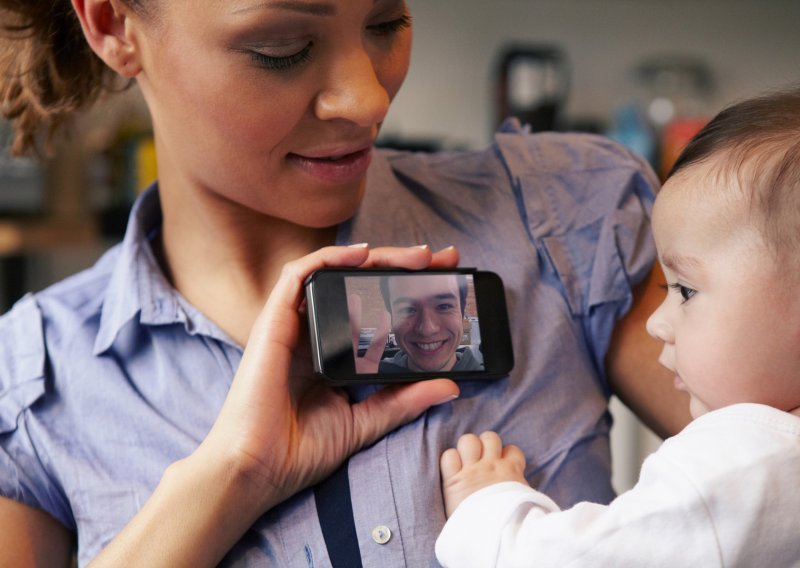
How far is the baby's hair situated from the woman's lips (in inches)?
13.2

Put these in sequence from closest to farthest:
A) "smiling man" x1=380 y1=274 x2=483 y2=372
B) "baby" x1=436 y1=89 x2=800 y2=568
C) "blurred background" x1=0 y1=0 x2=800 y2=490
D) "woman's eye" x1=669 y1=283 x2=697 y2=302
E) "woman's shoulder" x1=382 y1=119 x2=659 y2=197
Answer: "baby" x1=436 y1=89 x2=800 y2=568 < "woman's eye" x1=669 y1=283 x2=697 y2=302 < "smiling man" x1=380 y1=274 x2=483 y2=372 < "woman's shoulder" x1=382 y1=119 x2=659 y2=197 < "blurred background" x1=0 y1=0 x2=800 y2=490

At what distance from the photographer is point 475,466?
36.5 inches

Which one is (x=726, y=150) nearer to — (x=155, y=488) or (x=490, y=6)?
(x=155, y=488)

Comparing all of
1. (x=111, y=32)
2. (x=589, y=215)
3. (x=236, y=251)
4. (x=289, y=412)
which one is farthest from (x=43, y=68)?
(x=589, y=215)

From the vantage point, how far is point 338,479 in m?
0.97

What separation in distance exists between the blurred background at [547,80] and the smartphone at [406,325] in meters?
1.80

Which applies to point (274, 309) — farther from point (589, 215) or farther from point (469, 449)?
point (589, 215)

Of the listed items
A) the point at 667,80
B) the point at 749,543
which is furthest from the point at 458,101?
the point at 749,543

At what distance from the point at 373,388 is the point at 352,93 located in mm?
297

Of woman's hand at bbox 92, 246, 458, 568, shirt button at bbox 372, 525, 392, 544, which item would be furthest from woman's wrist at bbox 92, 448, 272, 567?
shirt button at bbox 372, 525, 392, 544

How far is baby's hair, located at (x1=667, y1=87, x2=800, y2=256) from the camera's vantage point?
31.2 inches

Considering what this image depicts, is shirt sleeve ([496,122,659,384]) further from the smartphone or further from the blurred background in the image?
the blurred background

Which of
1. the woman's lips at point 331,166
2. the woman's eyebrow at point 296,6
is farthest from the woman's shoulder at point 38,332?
the woman's eyebrow at point 296,6

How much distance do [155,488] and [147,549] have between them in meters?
0.09
